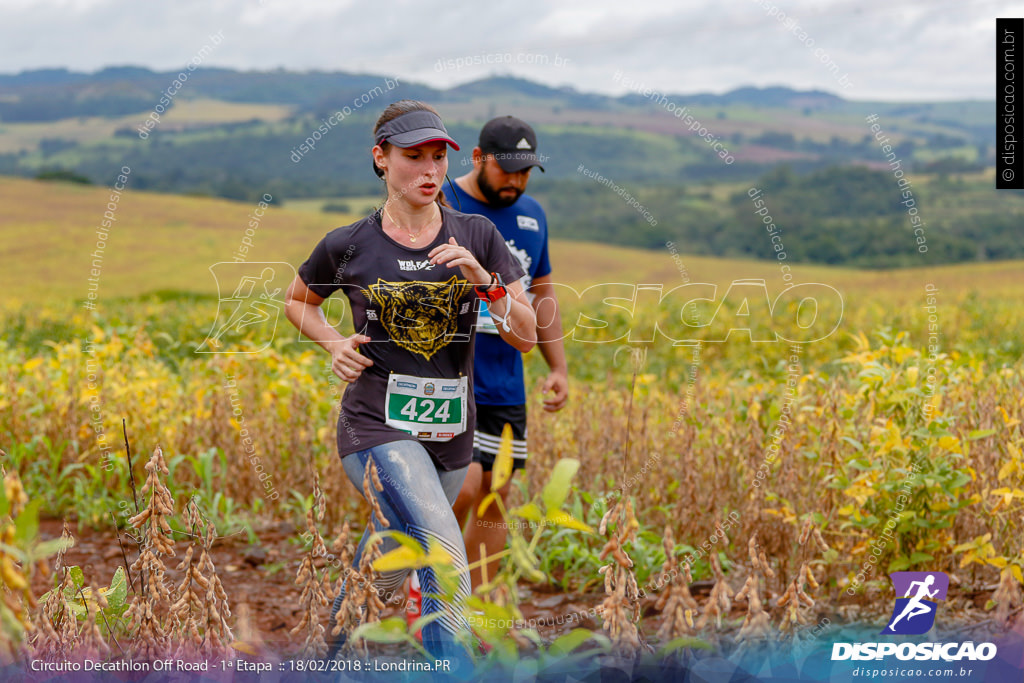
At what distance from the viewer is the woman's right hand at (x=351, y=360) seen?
8.97 feet

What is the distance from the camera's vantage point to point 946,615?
Result: 3.52 m

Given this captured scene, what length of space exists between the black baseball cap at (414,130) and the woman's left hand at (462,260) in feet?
1.04

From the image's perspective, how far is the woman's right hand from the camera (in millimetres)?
2734

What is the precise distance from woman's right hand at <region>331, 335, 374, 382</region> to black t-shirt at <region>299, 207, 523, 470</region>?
0.06 m

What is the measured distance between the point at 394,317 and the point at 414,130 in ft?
1.85

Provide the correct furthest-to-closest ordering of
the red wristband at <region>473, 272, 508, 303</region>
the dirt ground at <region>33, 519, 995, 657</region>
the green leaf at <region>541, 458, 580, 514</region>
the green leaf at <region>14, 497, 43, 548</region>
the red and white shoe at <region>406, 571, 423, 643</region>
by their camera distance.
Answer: the dirt ground at <region>33, 519, 995, 657</region>
the red and white shoe at <region>406, 571, 423, 643</region>
the red wristband at <region>473, 272, 508, 303</region>
the green leaf at <region>541, 458, 580, 514</region>
the green leaf at <region>14, 497, 43, 548</region>

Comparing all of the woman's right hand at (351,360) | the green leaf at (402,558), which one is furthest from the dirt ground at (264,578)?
the green leaf at (402,558)

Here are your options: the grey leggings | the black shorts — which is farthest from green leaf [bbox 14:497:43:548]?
the black shorts

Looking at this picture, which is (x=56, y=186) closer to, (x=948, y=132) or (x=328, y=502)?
(x=328, y=502)

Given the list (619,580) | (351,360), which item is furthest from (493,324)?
(619,580)

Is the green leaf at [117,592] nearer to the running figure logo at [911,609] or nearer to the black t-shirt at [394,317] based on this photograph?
the black t-shirt at [394,317]

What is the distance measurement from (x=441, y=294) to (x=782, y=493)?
2.00 metres

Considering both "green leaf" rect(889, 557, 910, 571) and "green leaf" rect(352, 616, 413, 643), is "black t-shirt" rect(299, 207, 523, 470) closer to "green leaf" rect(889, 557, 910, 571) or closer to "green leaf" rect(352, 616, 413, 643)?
"green leaf" rect(352, 616, 413, 643)

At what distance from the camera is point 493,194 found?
3803 mm
